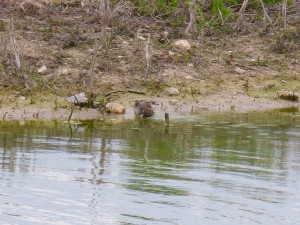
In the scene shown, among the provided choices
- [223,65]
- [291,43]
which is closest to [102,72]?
[223,65]

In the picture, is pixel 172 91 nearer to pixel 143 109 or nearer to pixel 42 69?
pixel 143 109

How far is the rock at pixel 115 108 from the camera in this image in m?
12.6

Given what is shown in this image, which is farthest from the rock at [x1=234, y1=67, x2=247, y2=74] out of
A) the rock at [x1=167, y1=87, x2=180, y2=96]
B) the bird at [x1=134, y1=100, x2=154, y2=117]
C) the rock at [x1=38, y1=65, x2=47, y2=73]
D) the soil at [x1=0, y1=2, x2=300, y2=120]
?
the rock at [x1=38, y1=65, x2=47, y2=73]

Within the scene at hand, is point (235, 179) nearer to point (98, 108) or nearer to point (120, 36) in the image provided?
point (98, 108)

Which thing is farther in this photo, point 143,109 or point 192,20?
point 192,20

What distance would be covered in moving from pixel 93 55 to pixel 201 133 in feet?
7.88

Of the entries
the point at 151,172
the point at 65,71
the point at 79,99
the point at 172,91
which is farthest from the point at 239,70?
the point at 151,172

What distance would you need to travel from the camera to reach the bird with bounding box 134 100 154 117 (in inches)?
492

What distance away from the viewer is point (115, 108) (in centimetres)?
1264

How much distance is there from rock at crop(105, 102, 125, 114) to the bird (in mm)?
184

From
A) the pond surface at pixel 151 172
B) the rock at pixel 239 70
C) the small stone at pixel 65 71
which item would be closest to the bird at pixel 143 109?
the pond surface at pixel 151 172

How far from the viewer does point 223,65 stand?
49.2 ft

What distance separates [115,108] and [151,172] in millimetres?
3629

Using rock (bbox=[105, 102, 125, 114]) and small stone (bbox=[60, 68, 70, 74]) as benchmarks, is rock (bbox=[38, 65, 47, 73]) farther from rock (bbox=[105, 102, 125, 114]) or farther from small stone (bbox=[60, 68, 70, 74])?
rock (bbox=[105, 102, 125, 114])
